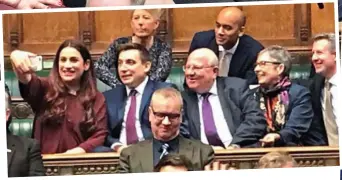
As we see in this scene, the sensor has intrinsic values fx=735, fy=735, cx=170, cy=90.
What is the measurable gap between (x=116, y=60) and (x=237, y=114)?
0.64ft

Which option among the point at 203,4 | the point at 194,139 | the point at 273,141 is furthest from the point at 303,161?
the point at 203,4

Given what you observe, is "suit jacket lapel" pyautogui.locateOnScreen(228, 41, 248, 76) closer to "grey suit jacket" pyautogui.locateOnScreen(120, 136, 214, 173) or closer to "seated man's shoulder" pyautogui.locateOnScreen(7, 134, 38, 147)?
"grey suit jacket" pyautogui.locateOnScreen(120, 136, 214, 173)

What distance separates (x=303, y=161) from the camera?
1.08 m

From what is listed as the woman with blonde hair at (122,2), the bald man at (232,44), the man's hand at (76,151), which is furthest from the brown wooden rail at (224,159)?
the woman with blonde hair at (122,2)

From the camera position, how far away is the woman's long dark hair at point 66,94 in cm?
107

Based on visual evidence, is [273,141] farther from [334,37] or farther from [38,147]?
[38,147]

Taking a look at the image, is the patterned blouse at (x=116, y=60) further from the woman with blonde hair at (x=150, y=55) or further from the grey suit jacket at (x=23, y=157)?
the grey suit jacket at (x=23, y=157)

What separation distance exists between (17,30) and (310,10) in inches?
16.8

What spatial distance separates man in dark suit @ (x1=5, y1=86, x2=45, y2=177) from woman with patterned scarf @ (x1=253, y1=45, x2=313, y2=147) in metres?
0.33

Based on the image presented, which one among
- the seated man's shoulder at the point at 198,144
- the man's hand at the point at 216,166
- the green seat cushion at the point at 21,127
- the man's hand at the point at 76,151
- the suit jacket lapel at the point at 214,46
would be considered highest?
the suit jacket lapel at the point at 214,46

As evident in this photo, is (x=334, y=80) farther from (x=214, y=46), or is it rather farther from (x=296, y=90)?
(x=214, y=46)

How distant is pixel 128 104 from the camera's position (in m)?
1.08

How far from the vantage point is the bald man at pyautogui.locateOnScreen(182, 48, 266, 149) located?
3.52 feet

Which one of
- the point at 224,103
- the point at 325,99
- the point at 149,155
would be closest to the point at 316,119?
the point at 325,99
